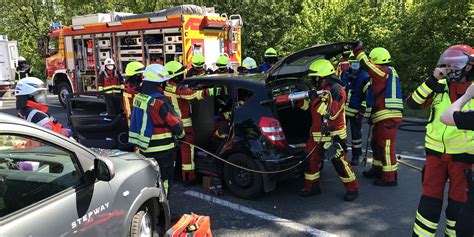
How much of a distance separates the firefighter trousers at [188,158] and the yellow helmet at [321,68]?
1.81m

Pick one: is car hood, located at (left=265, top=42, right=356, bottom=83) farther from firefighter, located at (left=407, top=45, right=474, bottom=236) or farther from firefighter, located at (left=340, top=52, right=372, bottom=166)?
firefighter, located at (left=407, top=45, right=474, bottom=236)

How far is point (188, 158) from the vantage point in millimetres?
5316

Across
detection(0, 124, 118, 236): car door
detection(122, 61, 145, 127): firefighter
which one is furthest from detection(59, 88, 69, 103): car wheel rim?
detection(0, 124, 118, 236): car door

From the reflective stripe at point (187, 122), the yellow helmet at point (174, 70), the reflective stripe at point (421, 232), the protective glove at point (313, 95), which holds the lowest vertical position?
the reflective stripe at point (421, 232)

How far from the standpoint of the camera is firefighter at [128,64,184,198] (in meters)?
4.11

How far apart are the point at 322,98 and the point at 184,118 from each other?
74.6 inches

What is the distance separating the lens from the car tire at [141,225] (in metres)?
2.96

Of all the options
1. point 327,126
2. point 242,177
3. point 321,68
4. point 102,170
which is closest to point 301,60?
point 321,68

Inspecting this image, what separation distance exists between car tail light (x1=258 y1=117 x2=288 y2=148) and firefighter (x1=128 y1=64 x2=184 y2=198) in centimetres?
95

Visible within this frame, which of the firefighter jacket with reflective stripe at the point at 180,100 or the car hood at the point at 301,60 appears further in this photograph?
the firefighter jacket with reflective stripe at the point at 180,100

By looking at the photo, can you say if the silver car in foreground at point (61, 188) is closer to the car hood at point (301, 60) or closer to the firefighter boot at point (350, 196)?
the car hood at point (301, 60)

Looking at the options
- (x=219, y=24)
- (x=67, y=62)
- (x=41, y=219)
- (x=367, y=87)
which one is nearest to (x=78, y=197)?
(x=41, y=219)

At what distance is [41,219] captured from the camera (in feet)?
7.06

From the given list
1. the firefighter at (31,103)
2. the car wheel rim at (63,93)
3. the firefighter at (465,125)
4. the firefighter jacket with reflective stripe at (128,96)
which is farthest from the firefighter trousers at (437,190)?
the car wheel rim at (63,93)
